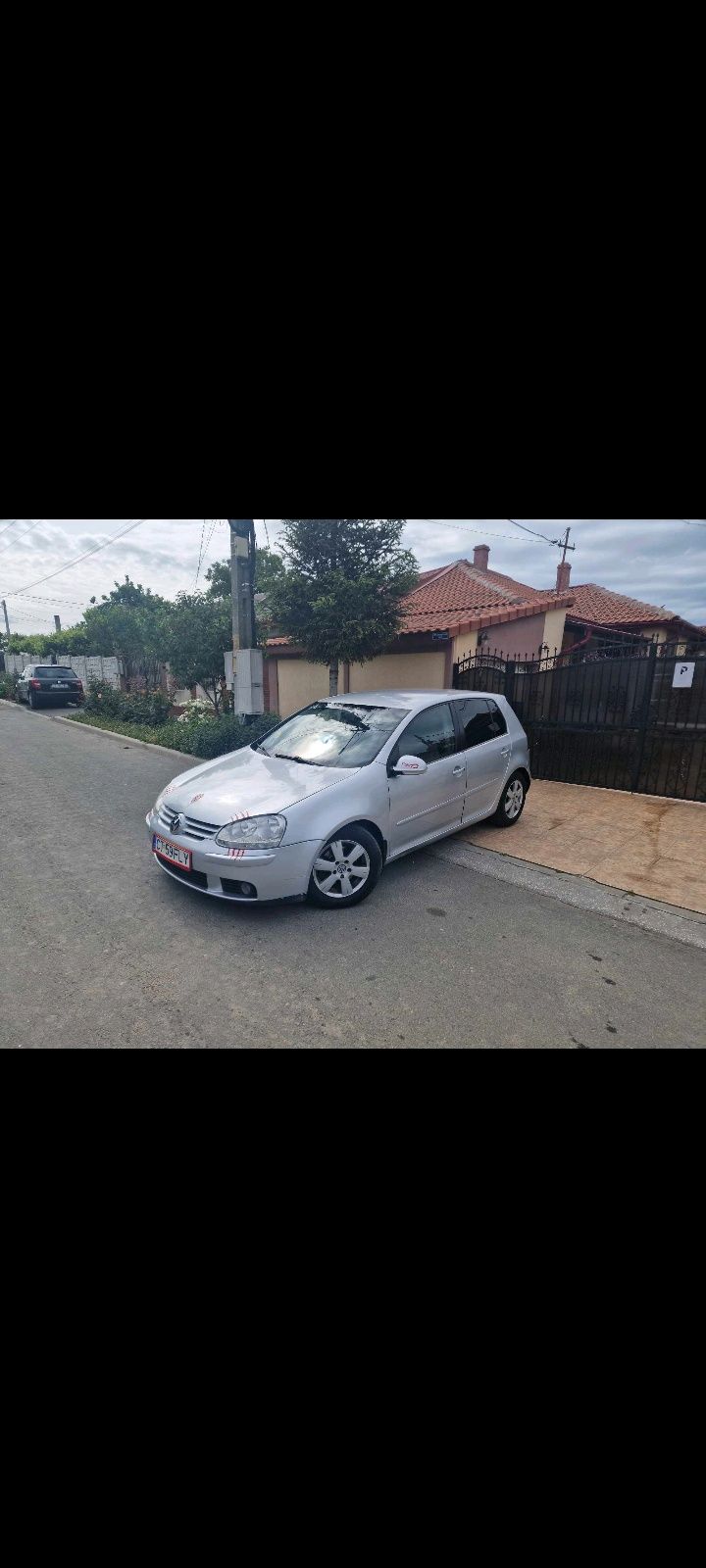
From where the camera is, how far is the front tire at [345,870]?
381 centimetres

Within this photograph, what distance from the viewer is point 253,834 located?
11.8 ft

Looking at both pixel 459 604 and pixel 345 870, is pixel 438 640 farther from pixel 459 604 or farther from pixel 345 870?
pixel 345 870

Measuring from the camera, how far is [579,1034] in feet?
8.66

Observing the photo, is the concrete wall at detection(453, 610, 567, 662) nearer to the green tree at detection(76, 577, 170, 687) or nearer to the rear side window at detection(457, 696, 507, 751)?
the rear side window at detection(457, 696, 507, 751)

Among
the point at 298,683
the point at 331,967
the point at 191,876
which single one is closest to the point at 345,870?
the point at 331,967

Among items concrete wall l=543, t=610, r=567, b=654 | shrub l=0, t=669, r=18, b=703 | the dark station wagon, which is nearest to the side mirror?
concrete wall l=543, t=610, r=567, b=654

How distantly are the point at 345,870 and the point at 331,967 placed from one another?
0.83 metres

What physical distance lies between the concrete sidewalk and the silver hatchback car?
619mm

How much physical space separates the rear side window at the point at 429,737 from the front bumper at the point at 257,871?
1112 mm
